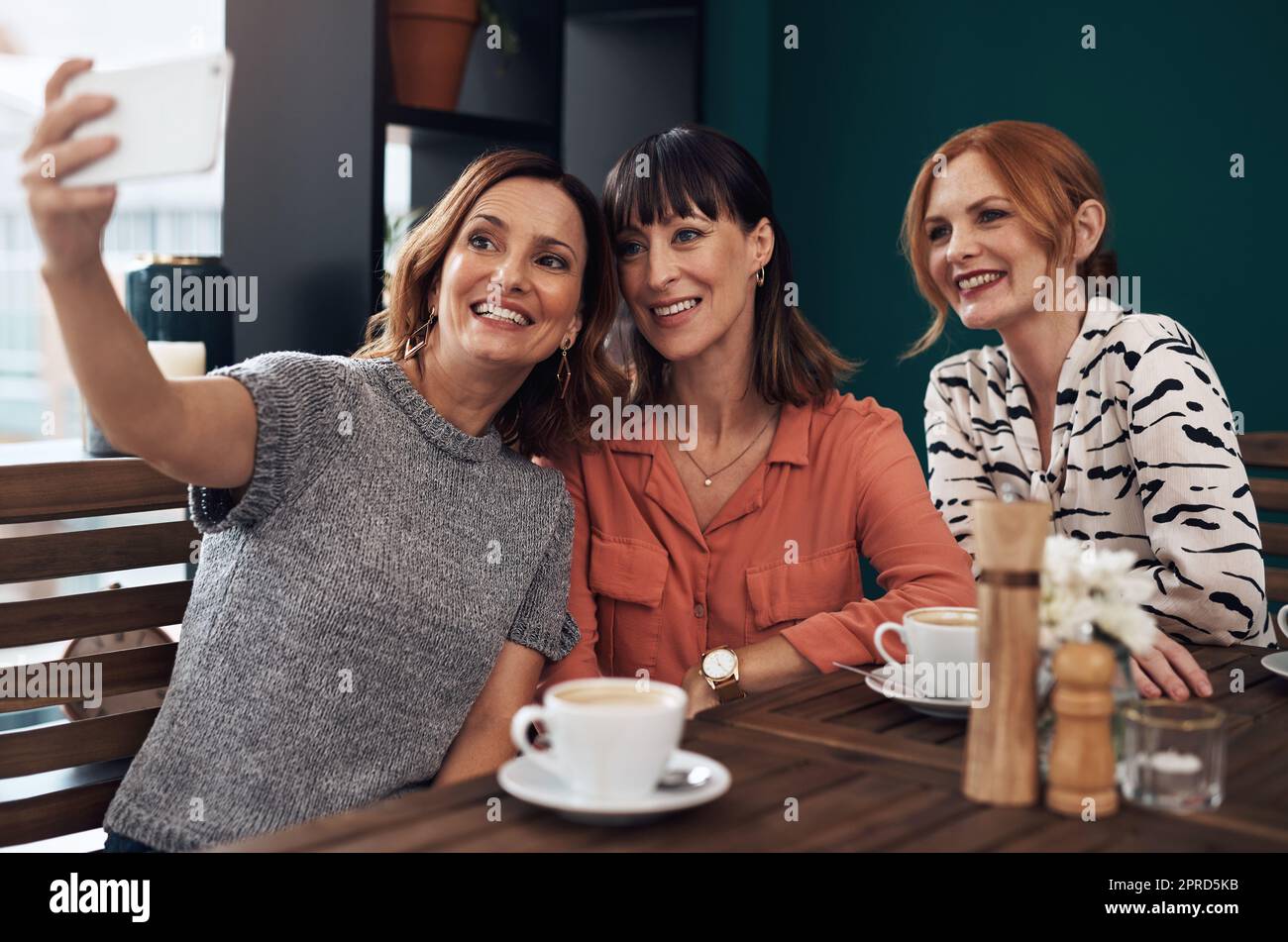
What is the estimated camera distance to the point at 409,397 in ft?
5.49

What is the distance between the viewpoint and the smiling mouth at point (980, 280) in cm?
225

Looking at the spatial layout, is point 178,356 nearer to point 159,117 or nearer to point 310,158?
point 310,158

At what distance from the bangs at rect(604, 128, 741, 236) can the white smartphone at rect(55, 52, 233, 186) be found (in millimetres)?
1084

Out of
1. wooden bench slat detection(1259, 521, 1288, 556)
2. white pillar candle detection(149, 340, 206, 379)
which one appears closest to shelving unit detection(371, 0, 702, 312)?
white pillar candle detection(149, 340, 206, 379)

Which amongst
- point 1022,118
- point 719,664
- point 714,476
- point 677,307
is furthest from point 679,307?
point 1022,118

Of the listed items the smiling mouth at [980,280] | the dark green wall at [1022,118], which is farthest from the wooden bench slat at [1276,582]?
the smiling mouth at [980,280]

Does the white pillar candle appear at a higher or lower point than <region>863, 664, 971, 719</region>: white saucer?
higher

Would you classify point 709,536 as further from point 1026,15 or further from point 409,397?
point 1026,15

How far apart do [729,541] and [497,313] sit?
1.73 ft

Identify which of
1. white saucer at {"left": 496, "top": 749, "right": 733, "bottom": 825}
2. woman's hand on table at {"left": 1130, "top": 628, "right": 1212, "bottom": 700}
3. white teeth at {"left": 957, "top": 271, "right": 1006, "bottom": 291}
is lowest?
woman's hand on table at {"left": 1130, "top": 628, "right": 1212, "bottom": 700}

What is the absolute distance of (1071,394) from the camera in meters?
2.17

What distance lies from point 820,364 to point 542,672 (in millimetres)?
715

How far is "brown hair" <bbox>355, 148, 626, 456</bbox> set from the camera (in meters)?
1.80

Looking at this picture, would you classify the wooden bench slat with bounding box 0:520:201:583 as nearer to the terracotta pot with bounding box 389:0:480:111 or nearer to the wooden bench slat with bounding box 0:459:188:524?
the wooden bench slat with bounding box 0:459:188:524
